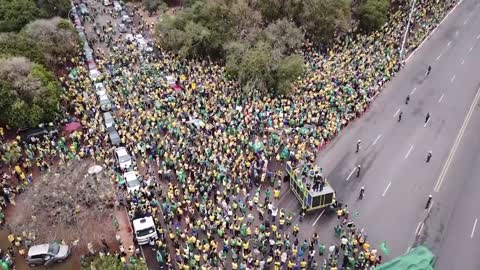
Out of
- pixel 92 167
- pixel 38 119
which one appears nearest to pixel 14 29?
pixel 38 119

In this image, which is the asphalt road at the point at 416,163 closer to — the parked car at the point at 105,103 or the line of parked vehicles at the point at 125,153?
the line of parked vehicles at the point at 125,153

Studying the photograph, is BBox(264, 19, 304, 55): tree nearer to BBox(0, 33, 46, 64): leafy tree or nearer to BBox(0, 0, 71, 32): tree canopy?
BBox(0, 33, 46, 64): leafy tree

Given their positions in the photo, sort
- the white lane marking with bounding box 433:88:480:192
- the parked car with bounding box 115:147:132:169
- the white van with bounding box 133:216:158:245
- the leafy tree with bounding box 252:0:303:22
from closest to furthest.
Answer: the white van with bounding box 133:216:158:245
the white lane marking with bounding box 433:88:480:192
the parked car with bounding box 115:147:132:169
the leafy tree with bounding box 252:0:303:22

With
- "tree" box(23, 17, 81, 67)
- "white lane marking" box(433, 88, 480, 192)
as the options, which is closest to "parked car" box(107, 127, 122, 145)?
"tree" box(23, 17, 81, 67)

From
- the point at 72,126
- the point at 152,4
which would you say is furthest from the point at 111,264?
the point at 152,4

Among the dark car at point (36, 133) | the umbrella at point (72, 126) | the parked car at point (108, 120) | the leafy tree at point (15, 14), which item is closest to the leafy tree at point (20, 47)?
the leafy tree at point (15, 14)

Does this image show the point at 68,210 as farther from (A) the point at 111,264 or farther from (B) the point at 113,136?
(B) the point at 113,136

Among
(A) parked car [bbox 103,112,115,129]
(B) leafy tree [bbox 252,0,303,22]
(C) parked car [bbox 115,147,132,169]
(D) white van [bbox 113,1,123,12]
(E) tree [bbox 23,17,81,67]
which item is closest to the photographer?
(C) parked car [bbox 115,147,132,169]
